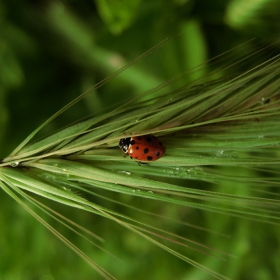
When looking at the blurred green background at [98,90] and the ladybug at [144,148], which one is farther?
the blurred green background at [98,90]

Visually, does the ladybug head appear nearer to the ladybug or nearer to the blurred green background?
the ladybug

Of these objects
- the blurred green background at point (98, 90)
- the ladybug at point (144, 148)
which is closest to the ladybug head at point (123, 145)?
the ladybug at point (144, 148)

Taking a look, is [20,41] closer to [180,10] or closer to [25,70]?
[25,70]

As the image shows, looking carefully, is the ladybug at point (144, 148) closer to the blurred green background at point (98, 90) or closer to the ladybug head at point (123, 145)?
the ladybug head at point (123, 145)

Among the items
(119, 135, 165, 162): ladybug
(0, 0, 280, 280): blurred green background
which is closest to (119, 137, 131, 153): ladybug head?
(119, 135, 165, 162): ladybug

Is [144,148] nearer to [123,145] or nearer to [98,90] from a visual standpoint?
[123,145]

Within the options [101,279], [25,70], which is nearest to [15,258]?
[101,279]
